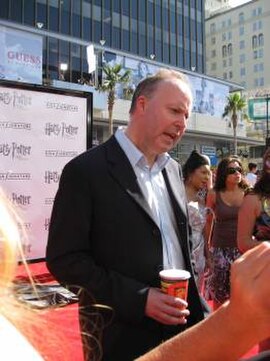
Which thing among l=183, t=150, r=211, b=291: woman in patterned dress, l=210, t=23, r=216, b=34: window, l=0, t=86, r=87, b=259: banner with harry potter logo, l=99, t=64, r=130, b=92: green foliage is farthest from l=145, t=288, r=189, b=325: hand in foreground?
l=210, t=23, r=216, b=34: window

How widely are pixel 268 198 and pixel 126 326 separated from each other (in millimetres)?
1631

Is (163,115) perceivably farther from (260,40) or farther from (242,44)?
(242,44)

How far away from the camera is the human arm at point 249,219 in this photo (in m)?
3.37

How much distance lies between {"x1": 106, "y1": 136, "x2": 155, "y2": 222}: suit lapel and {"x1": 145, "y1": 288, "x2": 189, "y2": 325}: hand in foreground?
1.24ft

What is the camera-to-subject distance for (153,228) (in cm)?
220

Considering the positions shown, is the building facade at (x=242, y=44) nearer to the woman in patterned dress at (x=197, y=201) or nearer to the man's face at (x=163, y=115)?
the woman in patterned dress at (x=197, y=201)

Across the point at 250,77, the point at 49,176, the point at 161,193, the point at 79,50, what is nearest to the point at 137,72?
the point at 79,50

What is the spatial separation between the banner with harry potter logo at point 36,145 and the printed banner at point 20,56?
30979mm

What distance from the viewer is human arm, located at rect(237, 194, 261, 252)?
3369 mm

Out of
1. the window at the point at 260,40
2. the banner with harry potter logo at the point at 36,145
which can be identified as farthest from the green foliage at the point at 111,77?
the window at the point at 260,40

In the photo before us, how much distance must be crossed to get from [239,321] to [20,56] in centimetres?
3733

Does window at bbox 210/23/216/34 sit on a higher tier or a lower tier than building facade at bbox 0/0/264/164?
higher

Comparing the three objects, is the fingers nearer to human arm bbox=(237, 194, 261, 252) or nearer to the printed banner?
human arm bbox=(237, 194, 261, 252)

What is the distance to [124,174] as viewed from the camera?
2.29 m
